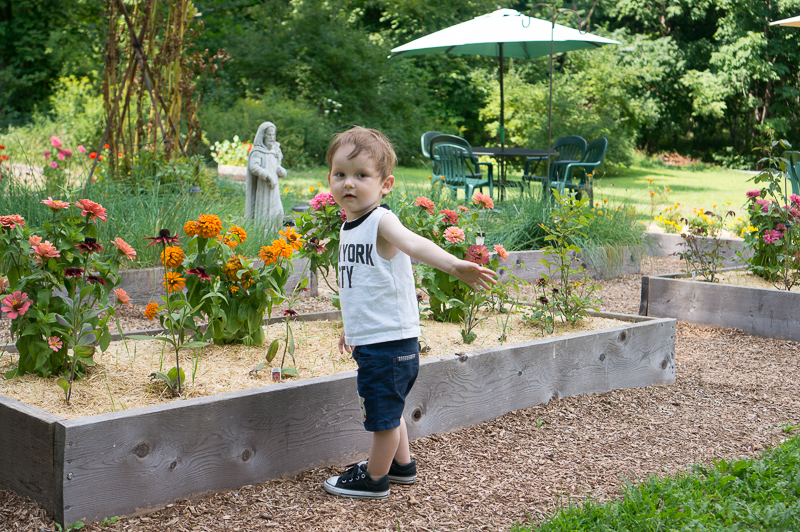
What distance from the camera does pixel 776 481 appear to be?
2.46 metres

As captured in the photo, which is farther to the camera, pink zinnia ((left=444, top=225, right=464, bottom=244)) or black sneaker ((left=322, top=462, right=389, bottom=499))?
pink zinnia ((left=444, top=225, right=464, bottom=244))

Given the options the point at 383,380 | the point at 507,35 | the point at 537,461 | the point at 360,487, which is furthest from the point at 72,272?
the point at 507,35

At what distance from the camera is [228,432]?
2.37 m

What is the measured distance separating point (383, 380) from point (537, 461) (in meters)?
0.79

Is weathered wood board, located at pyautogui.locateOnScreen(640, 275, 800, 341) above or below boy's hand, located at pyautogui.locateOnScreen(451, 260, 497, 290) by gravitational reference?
below

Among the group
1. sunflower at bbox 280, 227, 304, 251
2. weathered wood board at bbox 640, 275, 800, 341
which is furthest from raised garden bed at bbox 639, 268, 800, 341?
sunflower at bbox 280, 227, 304, 251

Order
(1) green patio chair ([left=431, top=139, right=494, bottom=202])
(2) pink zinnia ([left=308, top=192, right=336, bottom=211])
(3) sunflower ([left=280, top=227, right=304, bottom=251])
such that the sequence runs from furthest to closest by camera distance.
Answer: (1) green patio chair ([left=431, top=139, right=494, bottom=202]), (2) pink zinnia ([left=308, top=192, right=336, bottom=211]), (3) sunflower ([left=280, top=227, right=304, bottom=251])

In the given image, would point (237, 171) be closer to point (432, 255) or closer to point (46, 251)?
point (46, 251)

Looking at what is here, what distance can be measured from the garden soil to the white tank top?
1.87ft

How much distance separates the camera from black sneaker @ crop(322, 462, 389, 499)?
2.43m

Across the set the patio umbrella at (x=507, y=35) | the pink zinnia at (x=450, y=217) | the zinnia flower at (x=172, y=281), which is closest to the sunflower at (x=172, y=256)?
the zinnia flower at (x=172, y=281)

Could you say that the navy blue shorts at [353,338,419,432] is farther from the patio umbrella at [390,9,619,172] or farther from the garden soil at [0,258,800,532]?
the patio umbrella at [390,9,619,172]

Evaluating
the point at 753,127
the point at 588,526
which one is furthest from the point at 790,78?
the point at 588,526

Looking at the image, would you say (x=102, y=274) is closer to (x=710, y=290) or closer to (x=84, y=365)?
(x=84, y=365)
